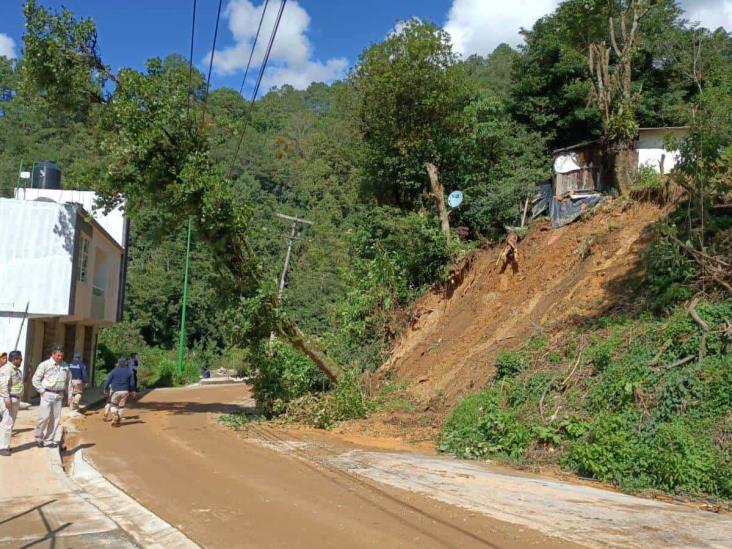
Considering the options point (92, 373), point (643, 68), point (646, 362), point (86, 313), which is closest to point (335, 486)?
point (646, 362)

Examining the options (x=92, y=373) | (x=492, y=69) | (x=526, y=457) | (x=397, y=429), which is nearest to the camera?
(x=526, y=457)

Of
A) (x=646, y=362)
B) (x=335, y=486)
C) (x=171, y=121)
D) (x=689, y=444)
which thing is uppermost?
(x=171, y=121)

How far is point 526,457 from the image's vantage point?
11.4 meters

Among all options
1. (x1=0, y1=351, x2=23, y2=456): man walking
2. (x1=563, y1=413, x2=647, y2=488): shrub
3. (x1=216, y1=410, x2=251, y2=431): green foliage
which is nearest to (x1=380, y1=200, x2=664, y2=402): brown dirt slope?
(x1=216, y1=410, x2=251, y2=431): green foliage

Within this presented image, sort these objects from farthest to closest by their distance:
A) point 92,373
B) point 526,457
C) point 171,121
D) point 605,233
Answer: point 92,373 → point 605,233 → point 171,121 → point 526,457

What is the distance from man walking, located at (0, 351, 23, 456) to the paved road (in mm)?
1255

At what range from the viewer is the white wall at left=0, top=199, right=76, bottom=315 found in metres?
20.2

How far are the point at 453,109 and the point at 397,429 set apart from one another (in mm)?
14154

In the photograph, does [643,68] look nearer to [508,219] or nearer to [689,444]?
[508,219]

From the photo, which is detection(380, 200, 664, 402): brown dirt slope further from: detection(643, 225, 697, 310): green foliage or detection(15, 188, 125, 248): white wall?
detection(15, 188, 125, 248): white wall

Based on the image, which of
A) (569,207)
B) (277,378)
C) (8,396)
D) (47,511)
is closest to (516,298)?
(569,207)

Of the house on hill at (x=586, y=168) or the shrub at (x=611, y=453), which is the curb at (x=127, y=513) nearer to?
the shrub at (x=611, y=453)

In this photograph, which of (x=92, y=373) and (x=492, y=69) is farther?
(x=492, y=69)

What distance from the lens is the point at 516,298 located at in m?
18.5
